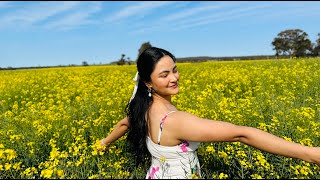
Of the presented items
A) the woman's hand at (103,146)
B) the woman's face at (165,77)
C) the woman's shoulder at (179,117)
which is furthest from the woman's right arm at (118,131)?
the woman's shoulder at (179,117)

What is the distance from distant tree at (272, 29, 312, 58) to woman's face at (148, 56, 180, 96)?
8200 cm

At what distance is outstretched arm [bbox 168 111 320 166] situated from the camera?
2.51 meters

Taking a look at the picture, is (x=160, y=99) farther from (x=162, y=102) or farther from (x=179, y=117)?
(x=179, y=117)

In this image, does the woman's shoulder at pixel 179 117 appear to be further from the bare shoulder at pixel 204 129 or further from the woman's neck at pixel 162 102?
the woman's neck at pixel 162 102

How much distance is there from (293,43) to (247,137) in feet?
284

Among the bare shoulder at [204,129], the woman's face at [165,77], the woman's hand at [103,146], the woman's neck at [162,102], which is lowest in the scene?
the woman's hand at [103,146]

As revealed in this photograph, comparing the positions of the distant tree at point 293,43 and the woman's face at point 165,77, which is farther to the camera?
the distant tree at point 293,43

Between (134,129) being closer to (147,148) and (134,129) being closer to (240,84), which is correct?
(147,148)

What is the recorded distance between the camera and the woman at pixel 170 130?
2.53 metres

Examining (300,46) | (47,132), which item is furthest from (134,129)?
(300,46)

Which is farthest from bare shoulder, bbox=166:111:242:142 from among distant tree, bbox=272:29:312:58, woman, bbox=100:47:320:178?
distant tree, bbox=272:29:312:58

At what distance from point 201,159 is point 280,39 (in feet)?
282

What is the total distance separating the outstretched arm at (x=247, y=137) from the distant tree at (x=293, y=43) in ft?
270

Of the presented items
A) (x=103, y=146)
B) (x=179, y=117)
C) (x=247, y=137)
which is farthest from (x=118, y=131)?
(x=247, y=137)
